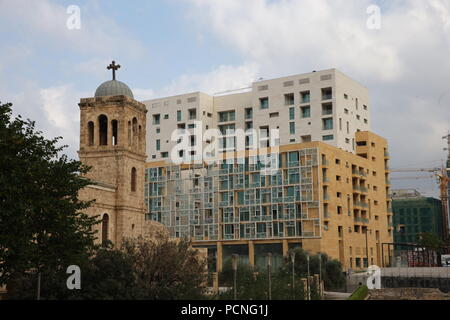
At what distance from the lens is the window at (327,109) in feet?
311

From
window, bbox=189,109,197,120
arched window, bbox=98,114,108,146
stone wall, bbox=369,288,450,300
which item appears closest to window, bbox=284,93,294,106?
window, bbox=189,109,197,120

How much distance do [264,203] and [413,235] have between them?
77.4 metres

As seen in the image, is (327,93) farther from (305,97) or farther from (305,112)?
(305,112)

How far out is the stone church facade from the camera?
48375mm

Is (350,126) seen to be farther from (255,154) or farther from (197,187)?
(197,187)

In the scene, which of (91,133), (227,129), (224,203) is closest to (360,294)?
(91,133)

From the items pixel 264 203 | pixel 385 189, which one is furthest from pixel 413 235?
pixel 264 203

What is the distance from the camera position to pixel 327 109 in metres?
95.3

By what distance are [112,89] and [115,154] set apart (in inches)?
209

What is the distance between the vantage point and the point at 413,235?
154 m

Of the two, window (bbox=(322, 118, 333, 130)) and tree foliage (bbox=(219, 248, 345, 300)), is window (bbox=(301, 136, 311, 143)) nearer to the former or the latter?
window (bbox=(322, 118, 333, 130))

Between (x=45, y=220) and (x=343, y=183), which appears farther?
(x=343, y=183)

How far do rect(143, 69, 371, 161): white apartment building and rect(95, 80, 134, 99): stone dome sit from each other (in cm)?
4852
